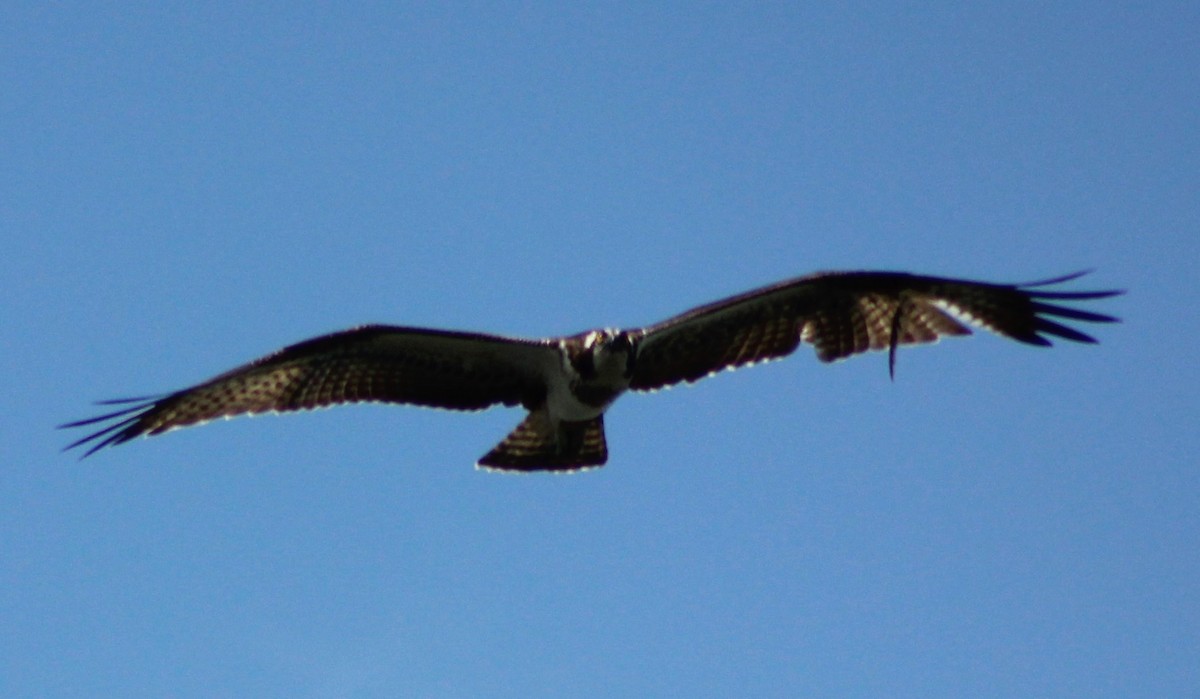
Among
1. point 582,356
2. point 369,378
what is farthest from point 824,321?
point 369,378

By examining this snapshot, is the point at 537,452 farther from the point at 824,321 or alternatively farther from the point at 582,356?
the point at 824,321

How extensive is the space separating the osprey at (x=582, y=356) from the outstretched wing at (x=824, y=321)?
1 cm

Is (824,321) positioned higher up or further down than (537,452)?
higher up

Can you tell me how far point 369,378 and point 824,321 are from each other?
347 centimetres

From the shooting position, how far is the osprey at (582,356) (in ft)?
40.2

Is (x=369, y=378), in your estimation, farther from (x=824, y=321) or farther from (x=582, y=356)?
(x=824, y=321)

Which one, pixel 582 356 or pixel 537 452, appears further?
pixel 537 452

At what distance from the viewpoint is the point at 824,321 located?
42.7 ft

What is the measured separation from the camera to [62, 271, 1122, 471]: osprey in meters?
12.3

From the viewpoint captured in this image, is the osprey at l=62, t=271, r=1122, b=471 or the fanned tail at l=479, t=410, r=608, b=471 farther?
the fanned tail at l=479, t=410, r=608, b=471

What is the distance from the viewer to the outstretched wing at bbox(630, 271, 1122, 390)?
494 inches

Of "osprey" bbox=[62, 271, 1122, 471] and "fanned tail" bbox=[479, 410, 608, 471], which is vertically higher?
"osprey" bbox=[62, 271, 1122, 471]

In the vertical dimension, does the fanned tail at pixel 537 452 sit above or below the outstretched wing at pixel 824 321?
below

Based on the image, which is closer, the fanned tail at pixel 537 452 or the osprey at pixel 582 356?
the osprey at pixel 582 356
